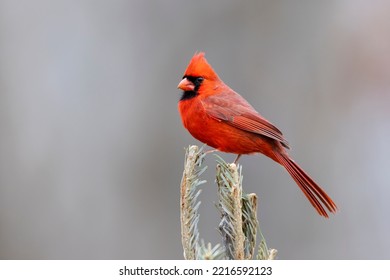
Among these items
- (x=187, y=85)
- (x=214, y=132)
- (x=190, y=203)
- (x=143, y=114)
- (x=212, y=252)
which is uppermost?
(x=143, y=114)

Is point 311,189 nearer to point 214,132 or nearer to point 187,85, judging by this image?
point 214,132

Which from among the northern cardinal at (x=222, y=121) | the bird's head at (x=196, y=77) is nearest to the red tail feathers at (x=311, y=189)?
the northern cardinal at (x=222, y=121)

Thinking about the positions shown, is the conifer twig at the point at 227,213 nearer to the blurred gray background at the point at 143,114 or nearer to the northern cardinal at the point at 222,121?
the northern cardinal at the point at 222,121

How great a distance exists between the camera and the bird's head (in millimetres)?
2680

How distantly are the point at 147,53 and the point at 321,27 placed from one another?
1.32m

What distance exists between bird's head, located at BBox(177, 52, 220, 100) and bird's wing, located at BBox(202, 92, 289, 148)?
2.4 inches

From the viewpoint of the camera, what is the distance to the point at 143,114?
4.37 m

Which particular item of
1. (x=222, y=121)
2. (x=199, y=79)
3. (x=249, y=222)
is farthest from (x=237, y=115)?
(x=249, y=222)

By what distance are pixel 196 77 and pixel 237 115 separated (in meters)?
0.25

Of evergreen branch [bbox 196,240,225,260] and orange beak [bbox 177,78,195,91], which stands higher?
orange beak [bbox 177,78,195,91]

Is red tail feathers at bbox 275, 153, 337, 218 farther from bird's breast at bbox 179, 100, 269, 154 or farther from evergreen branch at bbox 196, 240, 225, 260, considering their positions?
evergreen branch at bbox 196, 240, 225, 260

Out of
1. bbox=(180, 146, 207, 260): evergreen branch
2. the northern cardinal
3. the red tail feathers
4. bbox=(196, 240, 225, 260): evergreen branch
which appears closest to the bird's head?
the northern cardinal

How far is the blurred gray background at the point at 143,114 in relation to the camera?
4129mm

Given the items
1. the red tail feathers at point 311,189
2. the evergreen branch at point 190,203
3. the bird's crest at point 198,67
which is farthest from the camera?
the bird's crest at point 198,67
